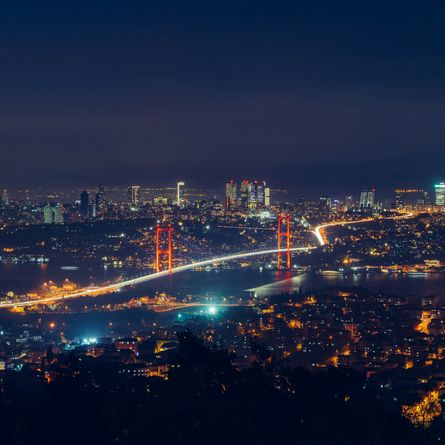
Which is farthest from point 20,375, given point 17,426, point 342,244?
point 342,244

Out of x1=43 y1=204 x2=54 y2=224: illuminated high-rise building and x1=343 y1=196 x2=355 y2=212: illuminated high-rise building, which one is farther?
x1=343 y1=196 x2=355 y2=212: illuminated high-rise building

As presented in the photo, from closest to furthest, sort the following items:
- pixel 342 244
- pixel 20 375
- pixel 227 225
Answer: pixel 20 375 < pixel 342 244 < pixel 227 225

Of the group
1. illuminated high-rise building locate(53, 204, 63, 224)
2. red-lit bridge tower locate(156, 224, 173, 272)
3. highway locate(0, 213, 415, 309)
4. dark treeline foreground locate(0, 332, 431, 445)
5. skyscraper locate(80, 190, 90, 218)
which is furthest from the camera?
skyscraper locate(80, 190, 90, 218)

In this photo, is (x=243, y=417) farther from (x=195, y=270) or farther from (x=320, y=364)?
(x=195, y=270)

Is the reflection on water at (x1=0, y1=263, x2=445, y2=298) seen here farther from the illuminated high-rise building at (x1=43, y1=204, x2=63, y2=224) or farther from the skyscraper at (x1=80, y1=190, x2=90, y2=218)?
the skyscraper at (x1=80, y1=190, x2=90, y2=218)

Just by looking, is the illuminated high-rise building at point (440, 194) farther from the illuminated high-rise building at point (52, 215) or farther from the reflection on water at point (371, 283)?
the illuminated high-rise building at point (52, 215)

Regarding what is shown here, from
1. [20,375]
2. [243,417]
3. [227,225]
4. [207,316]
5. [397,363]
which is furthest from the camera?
[227,225]

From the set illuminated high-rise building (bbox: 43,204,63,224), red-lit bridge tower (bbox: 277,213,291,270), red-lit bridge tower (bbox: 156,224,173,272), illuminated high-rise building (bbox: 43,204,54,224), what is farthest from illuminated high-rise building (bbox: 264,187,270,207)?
red-lit bridge tower (bbox: 156,224,173,272)

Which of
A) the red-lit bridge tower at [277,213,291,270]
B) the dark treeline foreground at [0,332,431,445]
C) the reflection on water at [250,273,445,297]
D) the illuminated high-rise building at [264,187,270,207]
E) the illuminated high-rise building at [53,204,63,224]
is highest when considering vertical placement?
the illuminated high-rise building at [264,187,270,207]
